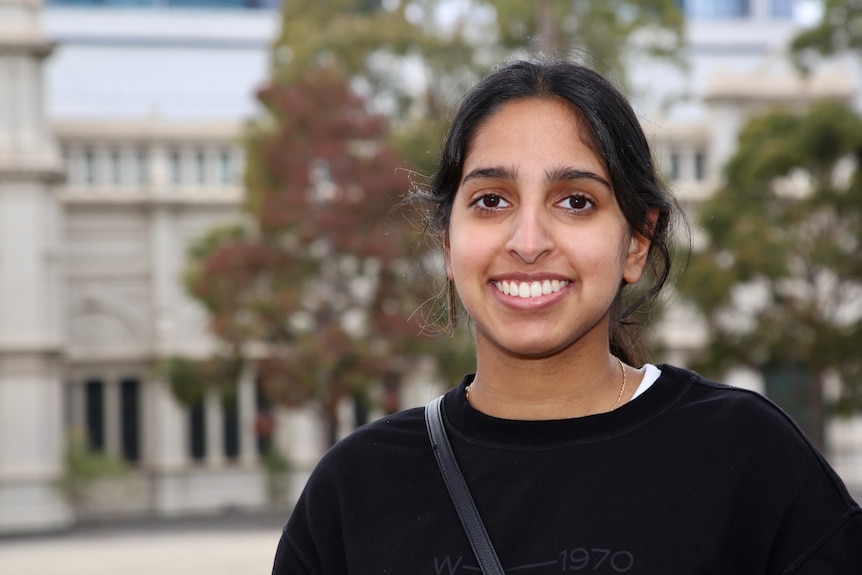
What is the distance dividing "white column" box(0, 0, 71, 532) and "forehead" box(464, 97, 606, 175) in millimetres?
36702

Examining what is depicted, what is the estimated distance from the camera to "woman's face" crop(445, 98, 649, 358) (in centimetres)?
290

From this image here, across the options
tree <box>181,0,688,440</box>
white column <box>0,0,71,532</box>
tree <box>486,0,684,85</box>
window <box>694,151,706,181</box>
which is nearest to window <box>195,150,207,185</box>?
white column <box>0,0,71,532</box>

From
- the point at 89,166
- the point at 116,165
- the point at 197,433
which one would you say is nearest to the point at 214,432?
the point at 197,433

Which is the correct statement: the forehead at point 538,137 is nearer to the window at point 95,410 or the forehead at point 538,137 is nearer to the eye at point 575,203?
the eye at point 575,203

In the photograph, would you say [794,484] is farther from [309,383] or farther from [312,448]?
[312,448]

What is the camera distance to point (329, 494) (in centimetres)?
304

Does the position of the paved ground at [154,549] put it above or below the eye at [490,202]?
below

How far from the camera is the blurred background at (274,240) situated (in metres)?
27.0

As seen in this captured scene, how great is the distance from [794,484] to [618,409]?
308 mm

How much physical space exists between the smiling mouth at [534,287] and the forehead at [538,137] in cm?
19

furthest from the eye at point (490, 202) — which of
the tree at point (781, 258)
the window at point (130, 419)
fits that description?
the window at point (130, 419)

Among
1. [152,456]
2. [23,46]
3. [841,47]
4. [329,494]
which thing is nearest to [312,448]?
[152,456]

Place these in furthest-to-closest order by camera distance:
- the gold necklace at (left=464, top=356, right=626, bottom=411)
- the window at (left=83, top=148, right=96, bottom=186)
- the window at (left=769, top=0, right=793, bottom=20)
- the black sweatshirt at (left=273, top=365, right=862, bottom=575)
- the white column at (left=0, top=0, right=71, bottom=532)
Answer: the window at (left=769, top=0, right=793, bottom=20) → the window at (left=83, top=148, right=96, bottom=186) → the white column at (left=0, top=0, right=71, bottom=532) → the gold necklace at (left=464, top=356, right=626, bottom=411) → the black sweatshirt at (left=273, top=365, right=862, bottom=575)

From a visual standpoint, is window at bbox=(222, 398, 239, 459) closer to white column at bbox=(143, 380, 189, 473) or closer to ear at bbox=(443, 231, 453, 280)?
white column at bbox=(143, 380, 189, 473)
